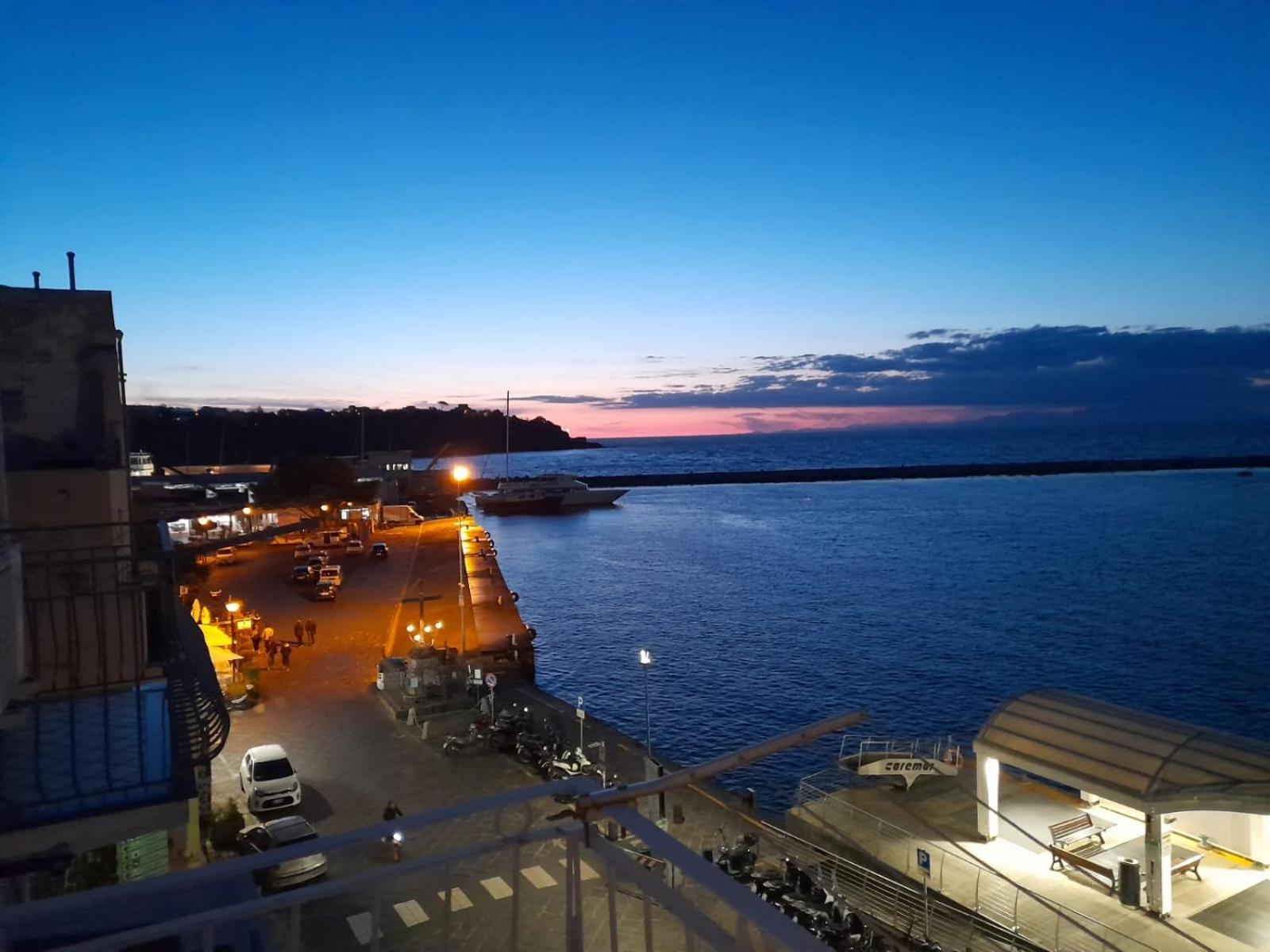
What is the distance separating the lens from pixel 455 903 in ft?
31.7

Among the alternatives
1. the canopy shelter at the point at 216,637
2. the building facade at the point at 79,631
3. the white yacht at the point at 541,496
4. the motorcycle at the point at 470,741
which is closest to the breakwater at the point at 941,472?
the white yacht at the point at 541,496

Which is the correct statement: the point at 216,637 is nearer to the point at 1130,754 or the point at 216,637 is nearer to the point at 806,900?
the point at 806,900

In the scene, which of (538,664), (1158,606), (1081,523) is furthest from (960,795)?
(1081,523)

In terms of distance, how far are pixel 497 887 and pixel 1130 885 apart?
7.58 m

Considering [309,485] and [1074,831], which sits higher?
[309,485]

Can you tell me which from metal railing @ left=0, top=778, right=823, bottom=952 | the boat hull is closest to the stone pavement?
metal railing @ left=0, top=778, right=823, bottom=952

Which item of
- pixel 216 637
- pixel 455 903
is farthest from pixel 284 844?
pixel 216 637

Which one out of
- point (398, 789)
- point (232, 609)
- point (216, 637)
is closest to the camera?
point (398, 789)

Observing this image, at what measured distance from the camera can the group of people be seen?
21.3m

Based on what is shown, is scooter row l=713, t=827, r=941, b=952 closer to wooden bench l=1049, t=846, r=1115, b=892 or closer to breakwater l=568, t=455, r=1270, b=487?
wooden bench l=1049, t=846, r=1115, b=892

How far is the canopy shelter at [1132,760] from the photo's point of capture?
9.98m

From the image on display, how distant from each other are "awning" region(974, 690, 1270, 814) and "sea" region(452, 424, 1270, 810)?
25.3 ft

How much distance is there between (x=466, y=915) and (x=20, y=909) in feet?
25.6

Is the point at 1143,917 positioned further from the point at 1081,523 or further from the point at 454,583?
the point at 1081,523
